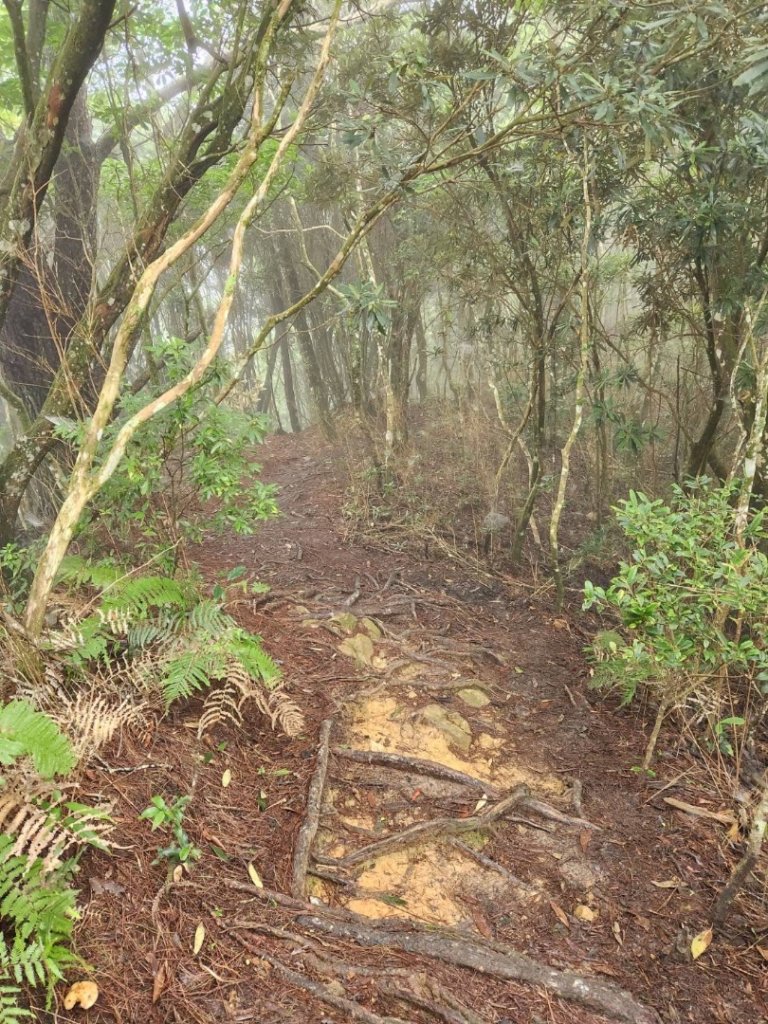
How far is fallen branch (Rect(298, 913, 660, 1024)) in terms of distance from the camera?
2.44 metres

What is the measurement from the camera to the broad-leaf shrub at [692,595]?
3184 mm

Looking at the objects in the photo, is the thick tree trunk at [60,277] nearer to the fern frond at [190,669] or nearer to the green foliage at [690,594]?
the fern frond at [190,669]

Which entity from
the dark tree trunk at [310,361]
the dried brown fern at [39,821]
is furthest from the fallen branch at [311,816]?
the dark tree trunk at [310,361]

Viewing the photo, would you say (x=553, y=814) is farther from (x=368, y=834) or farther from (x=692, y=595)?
(x=692, y=595)

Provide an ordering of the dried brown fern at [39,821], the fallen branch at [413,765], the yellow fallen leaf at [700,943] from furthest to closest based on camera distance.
A: the fallen branch at [413,765]
the yellow fallen leaf at [700,943]
the dried brown fern at [39,821]

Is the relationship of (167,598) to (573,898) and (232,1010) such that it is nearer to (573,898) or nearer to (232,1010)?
(232,1010)

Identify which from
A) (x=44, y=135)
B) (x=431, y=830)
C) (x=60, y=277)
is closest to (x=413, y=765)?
(x=431, y=830)

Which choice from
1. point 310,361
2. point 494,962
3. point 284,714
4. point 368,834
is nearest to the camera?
point 494,962

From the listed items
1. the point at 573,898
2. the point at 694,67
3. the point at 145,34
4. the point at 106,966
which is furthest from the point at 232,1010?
the point at 145,34

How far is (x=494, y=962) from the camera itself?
254 centimetres

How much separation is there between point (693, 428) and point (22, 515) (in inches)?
319

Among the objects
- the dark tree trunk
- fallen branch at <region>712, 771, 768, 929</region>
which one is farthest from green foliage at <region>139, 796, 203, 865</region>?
the dark tree trunk

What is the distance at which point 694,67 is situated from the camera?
4.29 metres

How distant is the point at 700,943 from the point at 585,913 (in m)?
0.49
